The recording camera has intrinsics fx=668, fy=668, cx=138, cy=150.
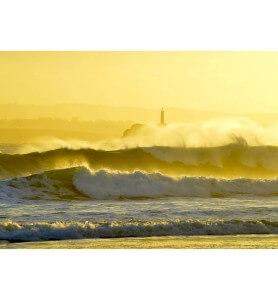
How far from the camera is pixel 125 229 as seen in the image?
11.5 feet

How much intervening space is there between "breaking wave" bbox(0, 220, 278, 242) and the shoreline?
2 cm

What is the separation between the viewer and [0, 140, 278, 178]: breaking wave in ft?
11.5

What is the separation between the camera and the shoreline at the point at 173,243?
11.3 feet

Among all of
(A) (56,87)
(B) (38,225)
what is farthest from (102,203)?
(A) (56,87)

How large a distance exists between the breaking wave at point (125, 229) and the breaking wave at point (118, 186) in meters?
0.14

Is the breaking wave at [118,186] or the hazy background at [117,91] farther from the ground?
the hazy background at [117,91]
